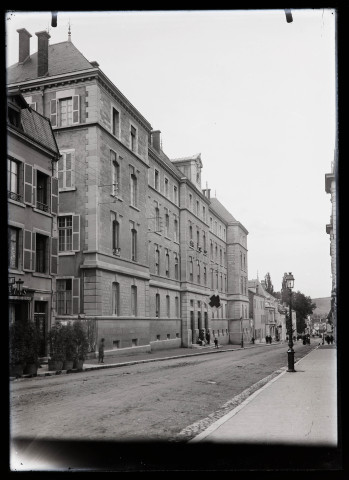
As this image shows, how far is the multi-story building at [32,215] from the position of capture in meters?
13.5

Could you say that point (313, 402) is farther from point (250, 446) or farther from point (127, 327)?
point (127, 327)

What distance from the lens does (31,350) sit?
50.7 ft

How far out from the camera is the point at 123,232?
24906mm

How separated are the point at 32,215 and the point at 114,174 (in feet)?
35.3

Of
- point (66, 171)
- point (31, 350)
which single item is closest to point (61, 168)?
point (66, 171)

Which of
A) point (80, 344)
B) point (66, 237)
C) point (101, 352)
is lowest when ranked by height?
point (101, 352)

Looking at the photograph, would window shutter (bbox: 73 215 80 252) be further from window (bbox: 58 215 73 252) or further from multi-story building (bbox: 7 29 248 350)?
window (bbox: 58 215 73 252)

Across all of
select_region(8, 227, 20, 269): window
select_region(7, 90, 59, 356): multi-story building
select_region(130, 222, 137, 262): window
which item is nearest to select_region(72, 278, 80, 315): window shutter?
select_region(7, 90, 59, 356): multi-story building

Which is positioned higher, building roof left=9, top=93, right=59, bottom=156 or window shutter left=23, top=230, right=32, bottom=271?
building roof left=9, top=93, right=59, bottom=156

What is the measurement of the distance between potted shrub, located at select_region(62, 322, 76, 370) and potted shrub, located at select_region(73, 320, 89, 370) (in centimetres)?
18

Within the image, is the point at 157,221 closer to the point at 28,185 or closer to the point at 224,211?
the point at 28,185

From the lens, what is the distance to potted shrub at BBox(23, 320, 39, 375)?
14492 mm

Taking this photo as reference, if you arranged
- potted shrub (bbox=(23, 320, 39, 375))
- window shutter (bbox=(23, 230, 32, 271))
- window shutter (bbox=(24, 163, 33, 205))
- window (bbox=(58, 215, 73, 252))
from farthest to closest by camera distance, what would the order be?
1. window (bbox=(58, 215, 73, 252))
2. window shutter (bbox=(23, 230, 32, 271))
3. potted shrub (bbox=(23, 320, 39, 375))
4. window shutter (bbox=(24, 163, 33, 205))
